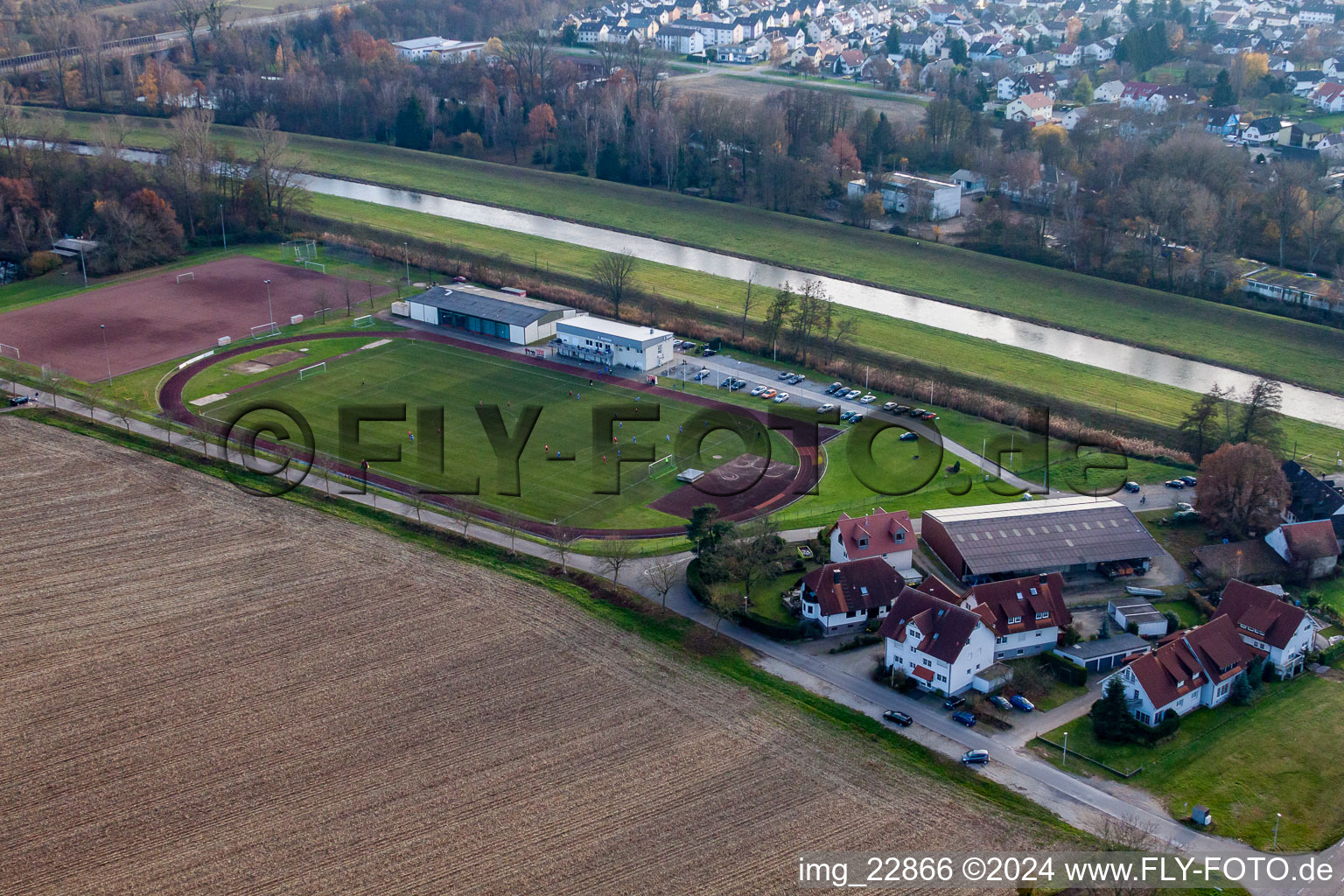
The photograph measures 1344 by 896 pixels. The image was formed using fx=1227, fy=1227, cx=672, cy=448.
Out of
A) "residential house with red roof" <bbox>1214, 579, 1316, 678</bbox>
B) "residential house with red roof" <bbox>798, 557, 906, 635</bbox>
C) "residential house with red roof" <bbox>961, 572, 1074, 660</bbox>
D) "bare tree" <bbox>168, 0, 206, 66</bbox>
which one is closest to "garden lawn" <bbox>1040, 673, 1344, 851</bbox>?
"residential house with red roof" <bbox>1214, 579, 1316, 678</bbox>

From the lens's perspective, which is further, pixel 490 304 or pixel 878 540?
pixel 490 304

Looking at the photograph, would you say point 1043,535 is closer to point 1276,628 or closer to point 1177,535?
point 1177,535

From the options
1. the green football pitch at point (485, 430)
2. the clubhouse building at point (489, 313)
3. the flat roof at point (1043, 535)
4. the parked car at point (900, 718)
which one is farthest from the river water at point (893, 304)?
the parked car at point (900, 718)

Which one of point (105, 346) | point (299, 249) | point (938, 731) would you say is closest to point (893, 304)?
point (299, 249)

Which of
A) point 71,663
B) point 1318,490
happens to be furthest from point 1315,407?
point 71,663

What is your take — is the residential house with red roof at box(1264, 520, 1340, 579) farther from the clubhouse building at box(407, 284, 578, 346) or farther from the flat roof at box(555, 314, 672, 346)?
the clubhouse building at box(407, 284, 578, 346)

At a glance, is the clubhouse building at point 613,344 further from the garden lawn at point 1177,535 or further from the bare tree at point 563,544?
→ the garden lawn at point 1177,535
